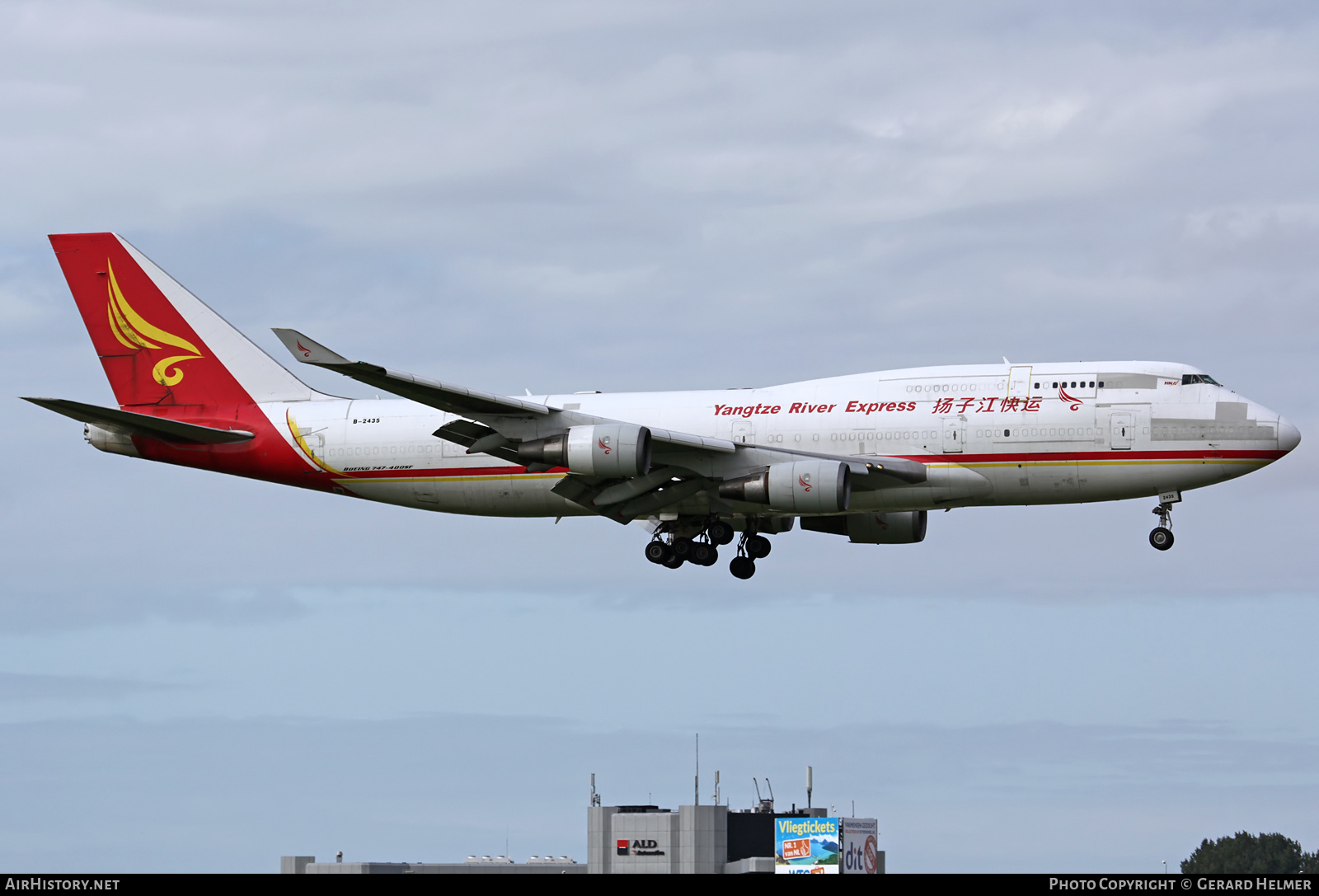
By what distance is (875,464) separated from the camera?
169ft

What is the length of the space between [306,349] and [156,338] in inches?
689

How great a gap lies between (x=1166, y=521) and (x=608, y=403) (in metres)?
18.4

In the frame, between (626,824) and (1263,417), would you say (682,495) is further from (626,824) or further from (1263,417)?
(626,824)

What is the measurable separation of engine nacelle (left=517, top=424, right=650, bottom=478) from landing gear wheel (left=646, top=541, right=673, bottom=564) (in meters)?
6.12

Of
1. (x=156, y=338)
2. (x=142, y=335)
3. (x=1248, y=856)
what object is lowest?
(x=1248, y=856)

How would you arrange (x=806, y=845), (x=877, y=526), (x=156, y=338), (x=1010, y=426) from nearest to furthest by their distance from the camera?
(x=1010, y=426) → (x=877, y=526) → (x=156, y=338) → (x=806, y=845)

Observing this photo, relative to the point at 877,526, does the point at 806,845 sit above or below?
below

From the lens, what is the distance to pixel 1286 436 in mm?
51156

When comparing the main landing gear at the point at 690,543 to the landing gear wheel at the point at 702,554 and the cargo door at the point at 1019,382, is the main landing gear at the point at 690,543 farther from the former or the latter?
the cargo door at the point at 1019,382

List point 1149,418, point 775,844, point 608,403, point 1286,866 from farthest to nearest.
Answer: point 1286,866, point 775,844, point 608,403, point 1149,418

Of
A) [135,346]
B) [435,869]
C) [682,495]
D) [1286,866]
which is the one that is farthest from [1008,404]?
[1286,866]

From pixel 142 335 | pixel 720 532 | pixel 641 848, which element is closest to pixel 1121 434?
pixel 720 532

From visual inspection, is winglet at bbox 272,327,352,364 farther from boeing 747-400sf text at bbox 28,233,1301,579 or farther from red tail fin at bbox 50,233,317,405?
red tail fin at bbox 50,233,317,405

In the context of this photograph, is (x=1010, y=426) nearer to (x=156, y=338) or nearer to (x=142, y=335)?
(x=156, y=338)
